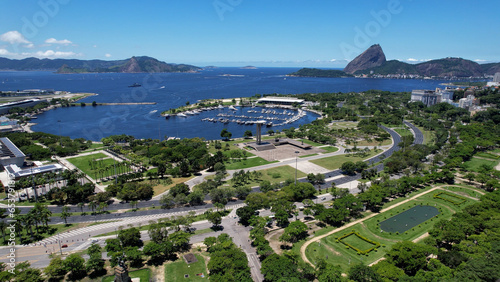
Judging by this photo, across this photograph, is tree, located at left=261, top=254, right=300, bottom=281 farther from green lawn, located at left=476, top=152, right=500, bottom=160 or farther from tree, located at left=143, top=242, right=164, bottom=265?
green lawn, located at left=476, top=152, right=500, bottom=160

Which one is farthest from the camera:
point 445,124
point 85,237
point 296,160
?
point 445,124

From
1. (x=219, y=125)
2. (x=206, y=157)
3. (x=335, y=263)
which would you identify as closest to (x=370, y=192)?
(x=335, y=263)

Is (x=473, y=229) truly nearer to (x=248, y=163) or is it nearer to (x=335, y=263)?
(x=335, y=263)

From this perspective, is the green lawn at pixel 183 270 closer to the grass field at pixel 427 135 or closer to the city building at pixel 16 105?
the grass field at pixel 427 135

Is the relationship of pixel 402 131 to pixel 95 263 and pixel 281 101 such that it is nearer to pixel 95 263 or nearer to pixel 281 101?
pixel 281 101

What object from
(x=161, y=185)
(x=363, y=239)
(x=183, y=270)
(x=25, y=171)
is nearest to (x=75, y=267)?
(x=183, y=270)

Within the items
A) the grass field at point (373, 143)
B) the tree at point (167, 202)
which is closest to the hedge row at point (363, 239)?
the tree at point (167, 202)
